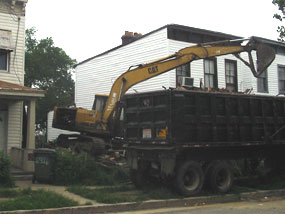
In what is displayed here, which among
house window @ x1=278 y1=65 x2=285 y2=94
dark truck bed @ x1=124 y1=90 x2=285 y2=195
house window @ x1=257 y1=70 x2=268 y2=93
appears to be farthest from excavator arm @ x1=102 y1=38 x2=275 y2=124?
house window @ x1=278 y1=65 x2=285 y2=94

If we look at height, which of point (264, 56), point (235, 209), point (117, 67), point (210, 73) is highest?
point (117, 67)

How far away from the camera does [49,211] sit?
8516 millimetres

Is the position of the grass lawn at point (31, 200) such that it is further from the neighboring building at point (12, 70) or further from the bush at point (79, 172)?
the neighboring building at point (12, 70)

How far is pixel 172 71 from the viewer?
19953 millimetres

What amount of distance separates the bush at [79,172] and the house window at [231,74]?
11.8 metres

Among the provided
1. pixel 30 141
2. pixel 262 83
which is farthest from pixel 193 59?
pixel 262 83

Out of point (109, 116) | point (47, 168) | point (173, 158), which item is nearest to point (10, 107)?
point (109, 116)

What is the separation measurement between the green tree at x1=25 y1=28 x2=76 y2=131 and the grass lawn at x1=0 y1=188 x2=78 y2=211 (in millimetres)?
31249

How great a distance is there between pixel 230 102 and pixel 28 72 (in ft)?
117

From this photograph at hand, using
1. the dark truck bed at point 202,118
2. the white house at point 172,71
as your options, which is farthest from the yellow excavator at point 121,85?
the white house at point 172,71

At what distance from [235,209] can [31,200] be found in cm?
515

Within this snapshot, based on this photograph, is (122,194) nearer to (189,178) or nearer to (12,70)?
(189,178)

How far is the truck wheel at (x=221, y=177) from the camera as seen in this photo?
1138cm

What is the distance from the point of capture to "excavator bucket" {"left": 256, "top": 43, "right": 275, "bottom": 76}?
496 inches
